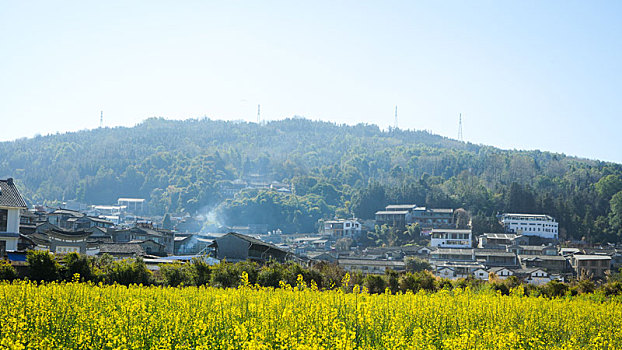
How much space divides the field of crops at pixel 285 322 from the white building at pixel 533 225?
5830 cm

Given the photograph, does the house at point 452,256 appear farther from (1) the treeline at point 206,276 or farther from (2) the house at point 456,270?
(1) the treeline at point 206,276

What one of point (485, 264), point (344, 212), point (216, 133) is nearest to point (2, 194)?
point (485, 264)

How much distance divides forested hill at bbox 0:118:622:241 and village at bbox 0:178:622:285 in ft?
16.4

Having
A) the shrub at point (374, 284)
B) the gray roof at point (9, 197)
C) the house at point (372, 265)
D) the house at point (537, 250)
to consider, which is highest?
the gray roof at point (9, 197)

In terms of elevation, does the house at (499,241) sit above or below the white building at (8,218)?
below

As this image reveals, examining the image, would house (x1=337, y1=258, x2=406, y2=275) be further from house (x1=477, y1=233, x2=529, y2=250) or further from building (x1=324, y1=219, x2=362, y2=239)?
building (x1=324, y1=219, x2=362, y2=239)

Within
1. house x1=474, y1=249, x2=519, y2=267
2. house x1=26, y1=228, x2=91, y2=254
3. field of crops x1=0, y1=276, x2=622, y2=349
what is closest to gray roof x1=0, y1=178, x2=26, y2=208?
house x1=26, y1=228, x2=91, y2=254

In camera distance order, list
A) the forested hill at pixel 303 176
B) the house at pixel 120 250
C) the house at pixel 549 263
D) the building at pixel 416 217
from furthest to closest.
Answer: the forested hill at pixel 303 176 → the building at pixel 416 217 → the house at pixel 549 263 → the house at pixel 120 250

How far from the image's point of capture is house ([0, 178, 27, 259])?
24.1 m

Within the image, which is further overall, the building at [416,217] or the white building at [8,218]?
the building at [416,217]

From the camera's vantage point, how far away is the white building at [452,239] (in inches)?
2539

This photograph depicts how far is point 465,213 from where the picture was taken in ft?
259

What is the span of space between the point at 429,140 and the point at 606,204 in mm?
114872

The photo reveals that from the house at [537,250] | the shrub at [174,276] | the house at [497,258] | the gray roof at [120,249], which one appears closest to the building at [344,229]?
the house at [537,250]
